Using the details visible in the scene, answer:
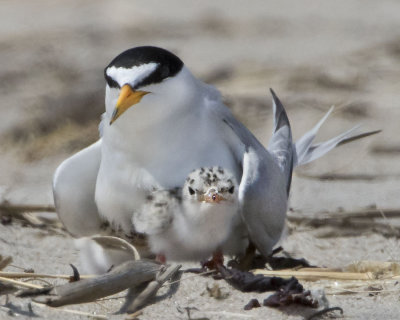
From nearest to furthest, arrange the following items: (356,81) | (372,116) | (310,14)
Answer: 1. (372,116)
2. (356,81)
3. (310,14)

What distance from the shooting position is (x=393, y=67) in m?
6.43

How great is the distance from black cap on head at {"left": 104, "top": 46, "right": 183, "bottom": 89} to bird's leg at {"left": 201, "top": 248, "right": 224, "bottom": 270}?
2.22 ft

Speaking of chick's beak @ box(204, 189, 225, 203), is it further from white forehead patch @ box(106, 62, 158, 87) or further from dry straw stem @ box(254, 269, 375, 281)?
white forehead patch @ box(106, 62, 158, 87)

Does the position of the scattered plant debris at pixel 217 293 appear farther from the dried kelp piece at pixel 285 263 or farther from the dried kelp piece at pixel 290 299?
the dried kelp piece at pixel 285 263

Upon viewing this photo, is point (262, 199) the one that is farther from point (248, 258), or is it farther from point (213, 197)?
point (248, 258)

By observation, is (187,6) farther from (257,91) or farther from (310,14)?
(257,91)

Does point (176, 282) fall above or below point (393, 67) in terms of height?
above

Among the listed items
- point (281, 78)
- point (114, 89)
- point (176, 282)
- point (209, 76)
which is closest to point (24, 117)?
point (209, 76)

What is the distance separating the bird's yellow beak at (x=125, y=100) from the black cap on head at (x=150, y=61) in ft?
0.13

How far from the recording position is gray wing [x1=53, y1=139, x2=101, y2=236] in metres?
3.77

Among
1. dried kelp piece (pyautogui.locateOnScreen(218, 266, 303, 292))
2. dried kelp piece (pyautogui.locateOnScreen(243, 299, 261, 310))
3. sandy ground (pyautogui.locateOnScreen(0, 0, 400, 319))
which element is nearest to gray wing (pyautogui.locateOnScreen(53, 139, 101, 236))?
sandy ground (pyautogui.locateOnScreen(0, 0, 400, 319))

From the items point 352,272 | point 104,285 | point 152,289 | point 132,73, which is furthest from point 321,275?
point 132,73

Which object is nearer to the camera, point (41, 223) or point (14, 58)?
point (41, 223)

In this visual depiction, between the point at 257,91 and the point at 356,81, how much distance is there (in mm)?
710
